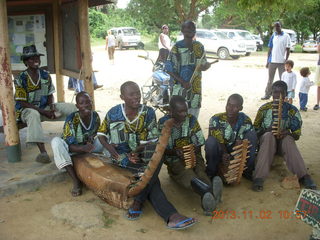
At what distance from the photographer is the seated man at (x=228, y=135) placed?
4156 mm

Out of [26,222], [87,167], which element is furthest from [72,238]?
[87,167]

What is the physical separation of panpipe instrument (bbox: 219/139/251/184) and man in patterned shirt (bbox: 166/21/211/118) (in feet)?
3.87

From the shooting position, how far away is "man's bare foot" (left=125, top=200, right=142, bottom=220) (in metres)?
3.61

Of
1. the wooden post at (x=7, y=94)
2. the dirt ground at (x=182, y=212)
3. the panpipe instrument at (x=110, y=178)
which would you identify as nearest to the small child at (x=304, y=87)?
the dirt ground at (x=182, y=212)

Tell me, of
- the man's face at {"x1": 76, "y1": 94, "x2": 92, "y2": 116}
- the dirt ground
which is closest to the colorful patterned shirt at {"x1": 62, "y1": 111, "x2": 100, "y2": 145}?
the man's face at {"x1": 76, "y1": 94, "x2": 92, "y2": 116}

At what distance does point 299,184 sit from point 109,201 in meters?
2.18

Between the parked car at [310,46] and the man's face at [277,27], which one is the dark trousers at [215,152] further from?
the parked car at [310,46]

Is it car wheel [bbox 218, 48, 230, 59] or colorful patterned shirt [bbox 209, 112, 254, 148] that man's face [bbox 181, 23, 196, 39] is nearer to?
colorful patterned shirt [bbox 209, 112, 254, 148]

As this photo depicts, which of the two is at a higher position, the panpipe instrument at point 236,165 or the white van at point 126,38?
the white van at point 126,38

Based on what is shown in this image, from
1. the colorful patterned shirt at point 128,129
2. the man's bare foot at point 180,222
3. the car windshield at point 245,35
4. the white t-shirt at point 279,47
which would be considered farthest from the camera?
the car windshield at point 245,35

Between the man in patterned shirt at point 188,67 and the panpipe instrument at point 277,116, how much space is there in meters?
1.09

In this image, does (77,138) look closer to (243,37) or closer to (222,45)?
(222,45)

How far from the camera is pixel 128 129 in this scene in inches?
156

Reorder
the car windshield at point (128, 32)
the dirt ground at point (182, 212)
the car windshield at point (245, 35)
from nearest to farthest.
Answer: the dirt ground at point (182, 212), the car windshield at point (245, 35), the car windshield at point (128, 32)
